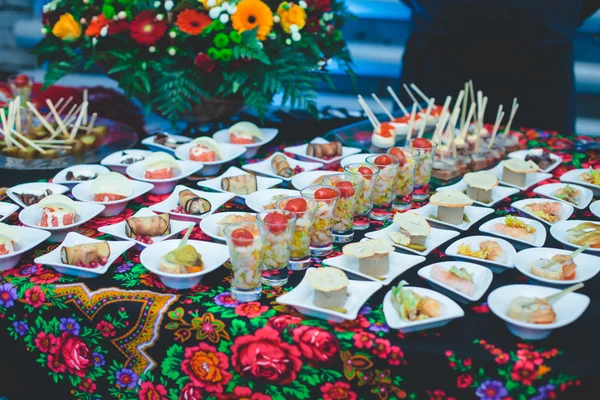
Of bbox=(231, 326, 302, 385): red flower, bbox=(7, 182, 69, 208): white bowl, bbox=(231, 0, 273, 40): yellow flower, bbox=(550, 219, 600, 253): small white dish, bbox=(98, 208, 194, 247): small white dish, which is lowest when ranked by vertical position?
bbox=(231, 326, 302, 385): red flower

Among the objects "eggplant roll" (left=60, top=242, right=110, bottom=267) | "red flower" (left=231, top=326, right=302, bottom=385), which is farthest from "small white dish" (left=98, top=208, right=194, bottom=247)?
"red flower" (left=231, top=326, right=302, bottom=385)

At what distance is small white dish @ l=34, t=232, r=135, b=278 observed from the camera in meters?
1.47

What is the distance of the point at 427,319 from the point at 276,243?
0.36 meters

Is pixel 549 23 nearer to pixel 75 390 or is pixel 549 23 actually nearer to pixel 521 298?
pixel 521 298

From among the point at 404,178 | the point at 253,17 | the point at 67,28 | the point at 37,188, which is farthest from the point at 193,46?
the point at 404,178

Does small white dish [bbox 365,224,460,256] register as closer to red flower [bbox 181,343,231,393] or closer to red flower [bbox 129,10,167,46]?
red flower [bbox 181,343,231,393]

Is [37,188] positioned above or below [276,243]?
below

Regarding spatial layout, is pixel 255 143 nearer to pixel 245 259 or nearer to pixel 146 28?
pixel 146 28

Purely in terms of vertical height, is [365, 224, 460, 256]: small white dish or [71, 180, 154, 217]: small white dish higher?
[365, 224, 460, 256]: small white dish

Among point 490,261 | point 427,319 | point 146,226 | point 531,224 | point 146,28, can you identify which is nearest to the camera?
point 427,319

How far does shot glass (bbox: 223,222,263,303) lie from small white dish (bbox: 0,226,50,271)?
1.74 feet

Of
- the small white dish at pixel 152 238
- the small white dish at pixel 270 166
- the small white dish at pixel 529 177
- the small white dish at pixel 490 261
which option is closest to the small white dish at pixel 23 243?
the small white dish at pixel 152 238

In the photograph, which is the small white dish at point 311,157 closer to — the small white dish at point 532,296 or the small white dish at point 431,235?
the small white dish at point 431,235

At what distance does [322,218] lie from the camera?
5.12ft
